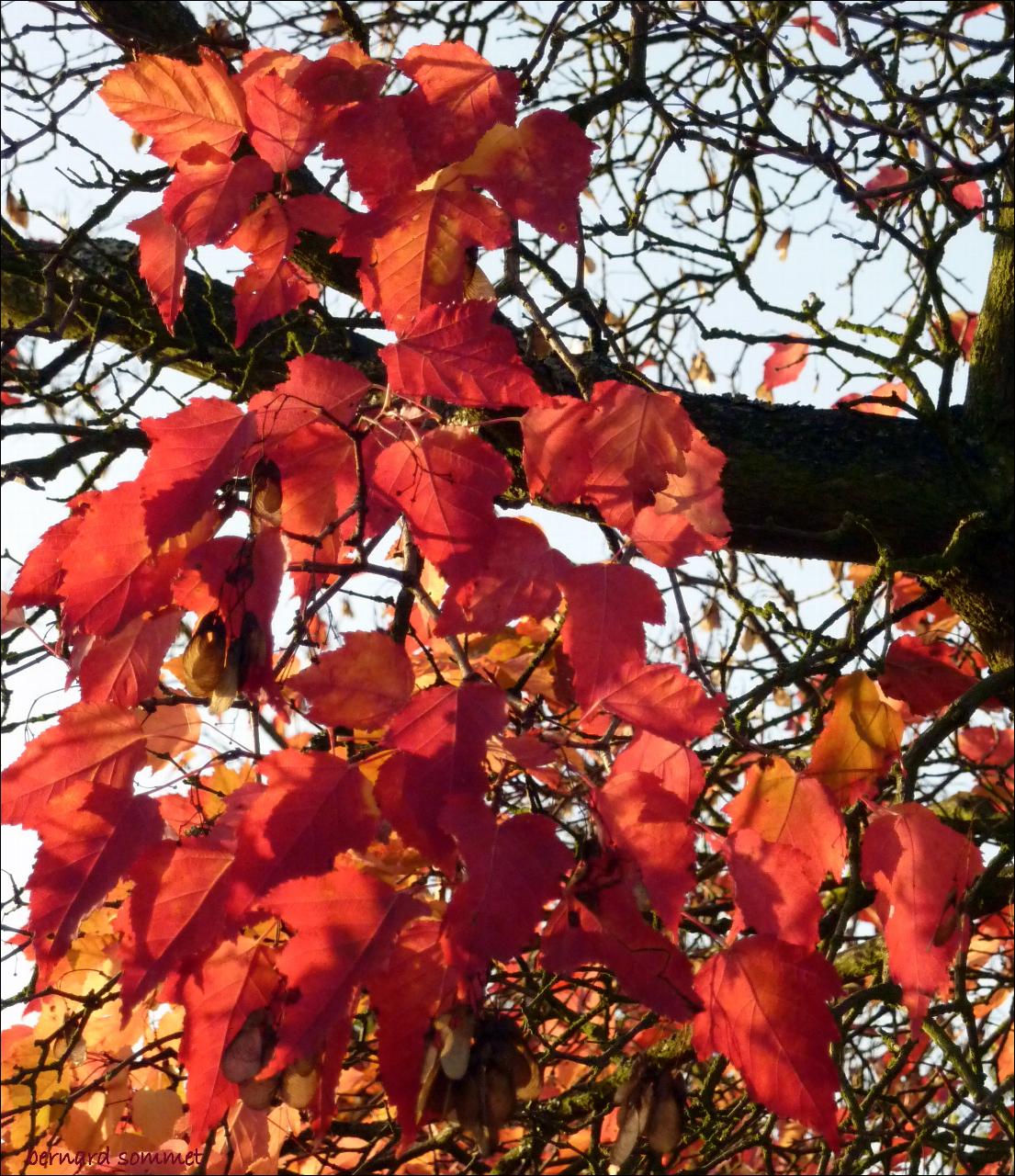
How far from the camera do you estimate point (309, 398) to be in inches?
52.7

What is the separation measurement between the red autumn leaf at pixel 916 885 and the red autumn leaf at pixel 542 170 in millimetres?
776

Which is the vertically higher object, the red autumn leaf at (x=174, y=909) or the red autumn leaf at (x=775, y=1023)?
the red autumn leaf at (x=174, y=909)

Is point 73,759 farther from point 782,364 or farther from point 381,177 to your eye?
point 782,364

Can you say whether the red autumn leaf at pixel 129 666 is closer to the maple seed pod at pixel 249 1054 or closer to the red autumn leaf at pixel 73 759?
the red autumn leaf at pixel 73 759

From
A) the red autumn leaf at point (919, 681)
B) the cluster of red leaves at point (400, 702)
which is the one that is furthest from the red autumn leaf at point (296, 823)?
the red autumn leaf at point (919, 681)

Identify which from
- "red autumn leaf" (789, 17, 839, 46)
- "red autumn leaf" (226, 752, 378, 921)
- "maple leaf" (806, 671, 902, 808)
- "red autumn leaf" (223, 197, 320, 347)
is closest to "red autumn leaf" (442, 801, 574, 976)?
"red autumn leaf" (226, 752, 378, 921)

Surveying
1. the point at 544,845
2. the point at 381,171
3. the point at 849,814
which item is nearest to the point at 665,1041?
the point at 849,814

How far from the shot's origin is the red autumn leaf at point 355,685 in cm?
122

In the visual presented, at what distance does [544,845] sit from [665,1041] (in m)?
1.13

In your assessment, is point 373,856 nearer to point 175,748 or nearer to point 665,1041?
point 175,748

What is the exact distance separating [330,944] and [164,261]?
93 cm

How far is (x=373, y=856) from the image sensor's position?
1.48 meters

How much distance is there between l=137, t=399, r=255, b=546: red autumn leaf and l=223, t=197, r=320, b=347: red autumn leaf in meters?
0.36

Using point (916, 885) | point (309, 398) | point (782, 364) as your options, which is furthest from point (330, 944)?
point (782, 364)
